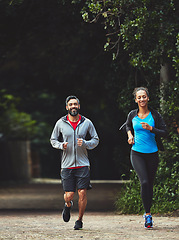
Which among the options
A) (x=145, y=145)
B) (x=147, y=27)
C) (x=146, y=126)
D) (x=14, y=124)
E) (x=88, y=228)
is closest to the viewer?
(x=146, y=126)

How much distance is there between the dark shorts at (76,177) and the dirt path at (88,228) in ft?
2.11

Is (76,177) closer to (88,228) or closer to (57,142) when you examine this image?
(57,142)

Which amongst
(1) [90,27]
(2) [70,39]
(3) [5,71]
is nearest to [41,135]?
(3) [5,71]

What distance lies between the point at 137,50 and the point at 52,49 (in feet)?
19.6

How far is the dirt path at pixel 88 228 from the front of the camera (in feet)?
27.4

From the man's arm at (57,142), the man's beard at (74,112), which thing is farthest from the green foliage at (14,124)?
the man's beard at (74,112)

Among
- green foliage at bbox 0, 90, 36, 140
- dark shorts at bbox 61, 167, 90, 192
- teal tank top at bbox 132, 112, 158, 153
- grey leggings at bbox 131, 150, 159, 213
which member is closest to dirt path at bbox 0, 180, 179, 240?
grey leggings at bbox 131, 150, 159, 213

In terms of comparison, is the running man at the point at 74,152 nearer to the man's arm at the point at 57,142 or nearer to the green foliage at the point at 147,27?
the man's arm at the point at 57,142

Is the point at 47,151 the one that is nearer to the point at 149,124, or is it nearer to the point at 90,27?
the point at 90,27

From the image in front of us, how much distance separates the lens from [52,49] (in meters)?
17.5

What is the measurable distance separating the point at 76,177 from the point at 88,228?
89cm

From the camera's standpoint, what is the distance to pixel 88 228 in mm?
9422

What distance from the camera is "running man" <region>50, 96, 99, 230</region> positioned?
29.3 feet

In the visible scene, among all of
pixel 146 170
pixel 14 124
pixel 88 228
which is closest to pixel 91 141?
pixel 146 170
